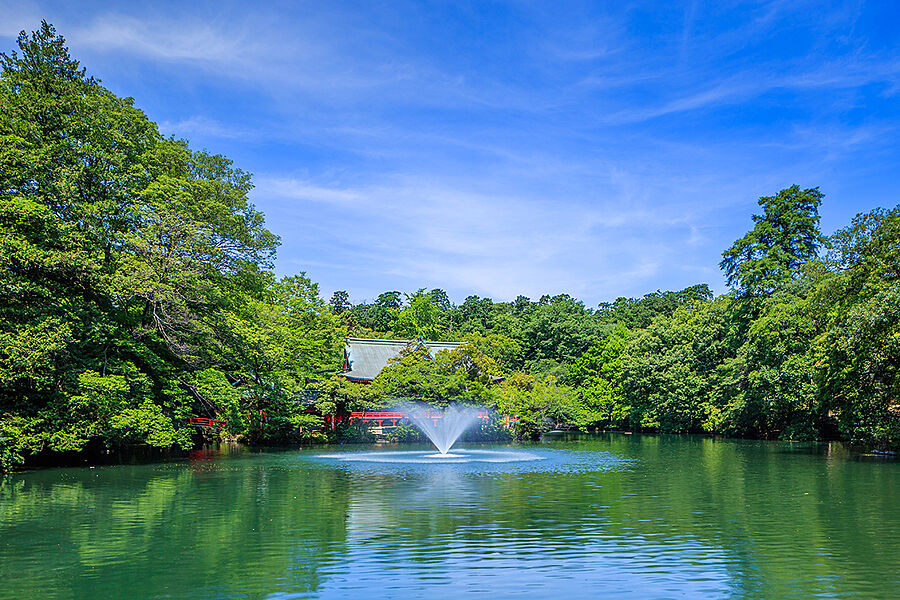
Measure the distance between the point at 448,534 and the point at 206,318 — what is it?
21.4 m

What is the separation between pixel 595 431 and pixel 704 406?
1482cm

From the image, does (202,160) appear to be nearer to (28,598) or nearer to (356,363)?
(356,363)

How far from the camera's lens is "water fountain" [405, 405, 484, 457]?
42.7m

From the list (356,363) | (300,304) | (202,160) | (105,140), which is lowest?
(356,363)

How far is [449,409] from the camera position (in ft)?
141

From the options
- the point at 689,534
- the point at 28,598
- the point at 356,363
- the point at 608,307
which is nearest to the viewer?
the point at 28,598

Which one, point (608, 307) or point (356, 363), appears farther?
point (608, 307)

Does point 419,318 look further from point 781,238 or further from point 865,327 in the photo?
point 865,327

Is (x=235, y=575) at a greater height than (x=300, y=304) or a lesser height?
lesser

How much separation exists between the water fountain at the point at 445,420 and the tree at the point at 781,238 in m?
20.3

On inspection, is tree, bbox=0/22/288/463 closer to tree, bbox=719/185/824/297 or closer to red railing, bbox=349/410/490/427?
red railing, bbox=349/410/490/427

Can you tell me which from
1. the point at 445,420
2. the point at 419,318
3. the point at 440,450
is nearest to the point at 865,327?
the point at 440,450

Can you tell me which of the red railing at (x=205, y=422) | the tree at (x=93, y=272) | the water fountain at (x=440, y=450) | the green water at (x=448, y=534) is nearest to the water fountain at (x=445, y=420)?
the water fountain at (x=440, y=450)

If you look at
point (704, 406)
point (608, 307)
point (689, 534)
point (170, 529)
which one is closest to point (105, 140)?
point (170, 529)
